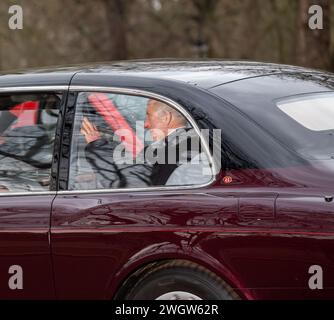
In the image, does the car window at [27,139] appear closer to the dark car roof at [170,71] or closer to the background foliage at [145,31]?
the dark car roof at [170,71]

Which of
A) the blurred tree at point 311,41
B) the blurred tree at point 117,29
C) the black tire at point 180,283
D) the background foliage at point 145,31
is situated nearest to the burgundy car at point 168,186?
the black tire at point 180,283

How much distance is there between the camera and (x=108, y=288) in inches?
173

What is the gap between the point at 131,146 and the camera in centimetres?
454

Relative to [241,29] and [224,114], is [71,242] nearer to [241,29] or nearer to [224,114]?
[224,114]

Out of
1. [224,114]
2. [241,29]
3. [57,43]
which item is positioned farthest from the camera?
[57,43]

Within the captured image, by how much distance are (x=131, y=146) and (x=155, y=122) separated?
180mm

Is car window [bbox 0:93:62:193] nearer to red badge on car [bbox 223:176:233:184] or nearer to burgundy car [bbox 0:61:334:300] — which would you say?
burgundy car [bbox 0:61:334:300]

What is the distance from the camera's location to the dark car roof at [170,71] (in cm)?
463

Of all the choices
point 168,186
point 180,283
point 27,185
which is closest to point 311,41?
point 27,185

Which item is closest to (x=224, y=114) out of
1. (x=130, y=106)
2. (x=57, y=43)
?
(x=130, y=106)

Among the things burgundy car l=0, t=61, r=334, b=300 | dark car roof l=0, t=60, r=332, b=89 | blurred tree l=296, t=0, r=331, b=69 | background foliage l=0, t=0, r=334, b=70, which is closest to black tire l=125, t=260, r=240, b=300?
burgundy car l=0, t=61, r=334, b=300

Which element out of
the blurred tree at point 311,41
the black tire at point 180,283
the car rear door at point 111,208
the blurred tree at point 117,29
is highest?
the blurred tree at point 117,29

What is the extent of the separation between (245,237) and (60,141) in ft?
4.14

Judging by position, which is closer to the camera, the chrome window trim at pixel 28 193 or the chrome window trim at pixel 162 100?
the chrome window trim at pixel 162 100
